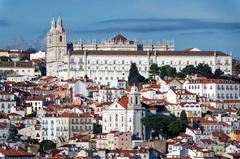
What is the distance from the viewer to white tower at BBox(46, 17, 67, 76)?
2574 inches

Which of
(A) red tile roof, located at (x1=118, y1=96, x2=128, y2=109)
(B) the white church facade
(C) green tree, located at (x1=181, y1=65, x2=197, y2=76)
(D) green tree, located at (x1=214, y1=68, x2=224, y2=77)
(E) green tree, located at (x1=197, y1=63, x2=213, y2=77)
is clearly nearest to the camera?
(A) red tile roof, located at (x1=118, y1=96, x2=128, y2=109)

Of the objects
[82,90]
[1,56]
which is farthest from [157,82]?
[1,56]

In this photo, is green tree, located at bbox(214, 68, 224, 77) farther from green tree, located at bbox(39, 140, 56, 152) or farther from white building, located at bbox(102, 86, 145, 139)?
green tree, located at bbox(39, 140, 56, 152)

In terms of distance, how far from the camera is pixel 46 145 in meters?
43.2

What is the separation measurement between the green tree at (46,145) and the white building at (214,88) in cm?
1171

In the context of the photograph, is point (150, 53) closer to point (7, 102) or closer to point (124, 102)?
point (7, 102)

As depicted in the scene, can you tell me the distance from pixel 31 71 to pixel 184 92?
15.2 metres

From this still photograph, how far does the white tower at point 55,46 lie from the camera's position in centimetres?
6538

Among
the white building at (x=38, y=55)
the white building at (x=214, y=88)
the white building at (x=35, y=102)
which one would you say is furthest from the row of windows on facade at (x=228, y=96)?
the white building at (x=38, y=55)

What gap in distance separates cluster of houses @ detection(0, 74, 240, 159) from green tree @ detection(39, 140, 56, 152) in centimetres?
21

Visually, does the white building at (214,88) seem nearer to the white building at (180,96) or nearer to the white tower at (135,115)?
the white building at (180,96)

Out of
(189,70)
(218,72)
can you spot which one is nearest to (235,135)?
(189,70)

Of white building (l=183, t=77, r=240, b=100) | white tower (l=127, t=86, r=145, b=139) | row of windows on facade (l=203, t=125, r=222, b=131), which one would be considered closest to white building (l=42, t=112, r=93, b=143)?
white tower (l=127, t=86, r=145, b=139)

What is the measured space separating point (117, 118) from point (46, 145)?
3.38m
